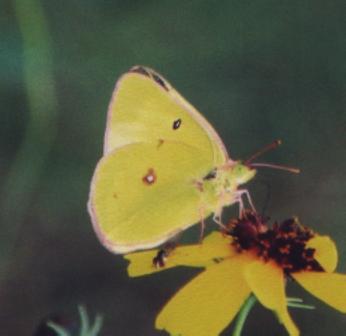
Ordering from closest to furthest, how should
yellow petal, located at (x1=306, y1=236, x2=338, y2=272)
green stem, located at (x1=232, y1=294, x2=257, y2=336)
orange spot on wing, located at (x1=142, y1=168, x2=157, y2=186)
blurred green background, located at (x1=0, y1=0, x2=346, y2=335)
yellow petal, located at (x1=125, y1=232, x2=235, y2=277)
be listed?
1. green stem, located at (x1=232, y1=294, x2=257, y2=336)
2. yellow petal, located at (x1=125, y1=232, x2=235, y2=277)
3. yellow petal, located at (x1=306, y1=236, x2=338, y2=272)
4. orange spot on wing, located at (x1=142, y1=168, x2=157, y2=186)
5. blurred green background, located at (x1=0, y1=0, x2=346, y2=335)

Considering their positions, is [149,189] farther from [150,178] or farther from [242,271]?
[242,271]

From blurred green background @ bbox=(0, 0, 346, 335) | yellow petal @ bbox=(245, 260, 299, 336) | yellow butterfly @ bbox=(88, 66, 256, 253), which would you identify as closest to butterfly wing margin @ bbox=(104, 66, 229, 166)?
yellow butterfly @ bbox=(88, 66, 256, 253)

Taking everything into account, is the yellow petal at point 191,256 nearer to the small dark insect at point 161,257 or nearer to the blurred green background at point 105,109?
the small dark insect at point 161,257

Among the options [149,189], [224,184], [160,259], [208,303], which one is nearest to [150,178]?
[149,189]

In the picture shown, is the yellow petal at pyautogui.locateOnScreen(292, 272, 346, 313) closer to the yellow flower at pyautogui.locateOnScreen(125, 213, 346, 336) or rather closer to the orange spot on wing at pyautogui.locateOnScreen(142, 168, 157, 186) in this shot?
the yellow flower at pyautogui.locateOnScreen(125, 213, 346, 336)

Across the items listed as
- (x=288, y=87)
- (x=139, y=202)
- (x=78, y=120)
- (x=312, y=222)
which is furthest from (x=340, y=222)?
(x=139, y=202)

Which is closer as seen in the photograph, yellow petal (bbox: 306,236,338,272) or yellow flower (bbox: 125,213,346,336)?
yellow flower (bbox: 125,213,346,336)

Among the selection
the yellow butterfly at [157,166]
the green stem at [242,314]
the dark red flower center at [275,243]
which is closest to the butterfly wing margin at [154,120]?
the yellow butterfly at [157,166]
